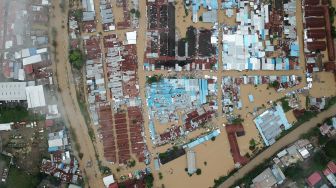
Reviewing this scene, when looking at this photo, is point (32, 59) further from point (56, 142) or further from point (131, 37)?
point (131, 37)

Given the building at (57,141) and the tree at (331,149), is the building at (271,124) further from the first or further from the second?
the building at (57,141)

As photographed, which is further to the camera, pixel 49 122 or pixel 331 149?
pixel 49 122

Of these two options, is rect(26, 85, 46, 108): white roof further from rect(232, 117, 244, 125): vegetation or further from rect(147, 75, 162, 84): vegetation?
rect(232, 117, 244, 125): vegetation

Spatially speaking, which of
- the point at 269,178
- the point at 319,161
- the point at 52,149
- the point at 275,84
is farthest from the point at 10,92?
the point at 319,161

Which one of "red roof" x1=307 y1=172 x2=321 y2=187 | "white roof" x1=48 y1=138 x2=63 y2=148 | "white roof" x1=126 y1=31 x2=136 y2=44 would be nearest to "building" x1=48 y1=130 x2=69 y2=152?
"white roof" x1=48 y1=138 x2=63 y2=148

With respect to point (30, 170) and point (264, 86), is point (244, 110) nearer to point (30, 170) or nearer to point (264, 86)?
point (264, 86)
